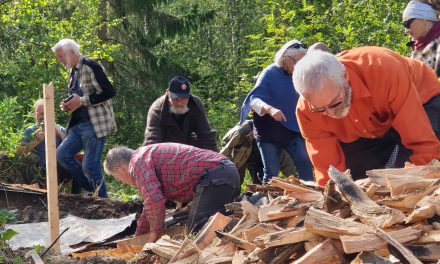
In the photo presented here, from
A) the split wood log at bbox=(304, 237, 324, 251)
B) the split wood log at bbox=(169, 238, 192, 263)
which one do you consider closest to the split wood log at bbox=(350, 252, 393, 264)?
the split wood log at bbox=(304, 237, 324, 251)

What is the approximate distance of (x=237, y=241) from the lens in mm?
4336

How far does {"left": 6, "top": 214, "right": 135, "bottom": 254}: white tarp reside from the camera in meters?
6.54

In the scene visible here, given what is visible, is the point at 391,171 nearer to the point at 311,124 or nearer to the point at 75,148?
the point at 311,124

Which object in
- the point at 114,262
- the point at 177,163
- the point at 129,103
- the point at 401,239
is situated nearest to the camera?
the point at 401,239

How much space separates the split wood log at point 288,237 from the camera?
12.5 feet

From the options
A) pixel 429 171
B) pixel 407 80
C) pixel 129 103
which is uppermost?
pixel 407 80

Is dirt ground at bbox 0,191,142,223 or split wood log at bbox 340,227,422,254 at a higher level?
split wood log at bbox 340,227,422,254

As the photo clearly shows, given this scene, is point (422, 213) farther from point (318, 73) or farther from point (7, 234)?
point (7, 234)

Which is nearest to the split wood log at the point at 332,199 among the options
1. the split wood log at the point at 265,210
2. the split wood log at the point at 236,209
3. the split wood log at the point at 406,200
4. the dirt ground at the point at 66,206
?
the split wood log at the point at 406,200

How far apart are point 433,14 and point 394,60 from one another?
2015 mm

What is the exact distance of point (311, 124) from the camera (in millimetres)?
4559

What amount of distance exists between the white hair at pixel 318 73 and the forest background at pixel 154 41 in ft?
19.3

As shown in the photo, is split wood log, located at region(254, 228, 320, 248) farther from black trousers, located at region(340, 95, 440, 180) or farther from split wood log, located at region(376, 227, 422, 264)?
black trousers, located at region(340, 95, 440, 180)

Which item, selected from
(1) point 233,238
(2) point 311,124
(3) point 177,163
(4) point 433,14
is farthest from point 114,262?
(4) point 433,14
